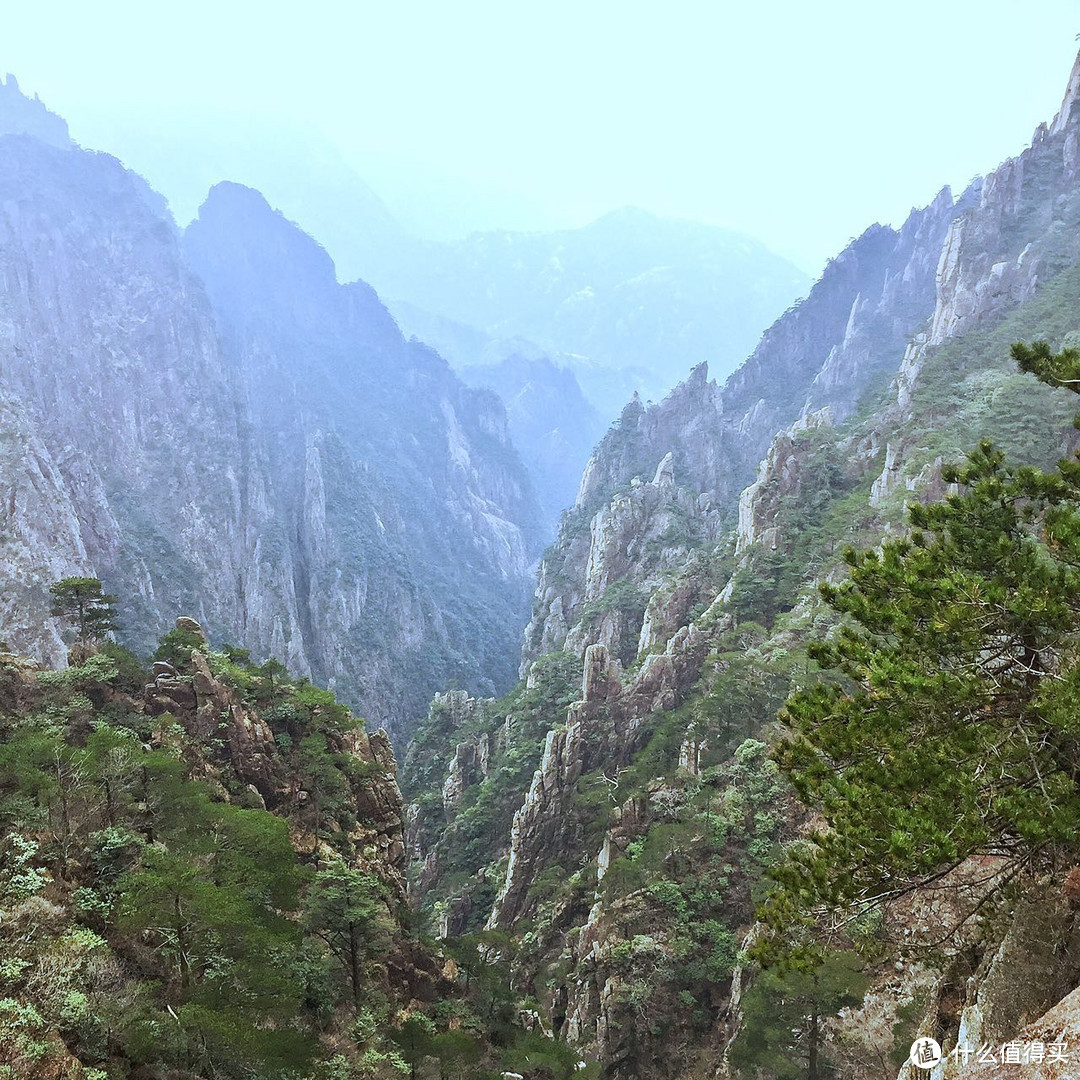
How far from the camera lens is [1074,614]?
5.88m

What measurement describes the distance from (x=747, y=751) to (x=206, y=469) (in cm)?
8754

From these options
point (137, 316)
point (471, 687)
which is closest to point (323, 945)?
point (471, 687)

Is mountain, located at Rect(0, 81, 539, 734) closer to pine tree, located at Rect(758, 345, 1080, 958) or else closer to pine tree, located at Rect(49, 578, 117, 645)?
pine tree, located at Rect(49, 578, 117, 645)

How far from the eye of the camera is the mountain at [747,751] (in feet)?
26.9

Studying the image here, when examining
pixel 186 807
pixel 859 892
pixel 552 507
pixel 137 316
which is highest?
pixel 137 316

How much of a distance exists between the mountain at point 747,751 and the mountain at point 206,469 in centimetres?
2944

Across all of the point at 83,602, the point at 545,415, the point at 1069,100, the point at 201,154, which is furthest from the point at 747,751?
the point at 201,154

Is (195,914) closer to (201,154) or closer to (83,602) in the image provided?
(83,602)

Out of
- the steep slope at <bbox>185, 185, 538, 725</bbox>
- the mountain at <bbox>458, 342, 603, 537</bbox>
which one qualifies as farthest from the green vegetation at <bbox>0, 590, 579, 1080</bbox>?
the mountain at <bbox>458, 342, 603, 537</bbox>

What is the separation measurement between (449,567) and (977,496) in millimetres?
119900

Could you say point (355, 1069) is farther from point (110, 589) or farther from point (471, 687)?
point (471, 687)

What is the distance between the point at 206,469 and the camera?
9219cm

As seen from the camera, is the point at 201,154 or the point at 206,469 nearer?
the point at 206,469

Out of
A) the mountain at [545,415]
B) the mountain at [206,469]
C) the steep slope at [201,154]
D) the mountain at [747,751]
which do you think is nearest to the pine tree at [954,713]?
the mountain at [747,751]
